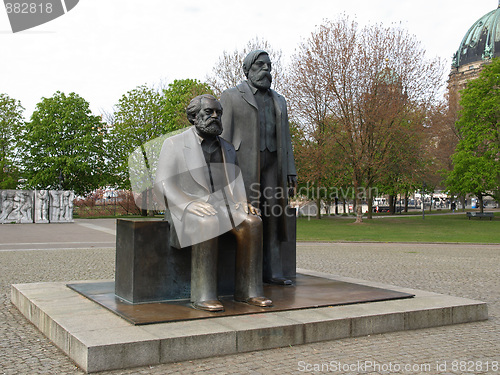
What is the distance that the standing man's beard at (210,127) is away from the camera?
5910mm

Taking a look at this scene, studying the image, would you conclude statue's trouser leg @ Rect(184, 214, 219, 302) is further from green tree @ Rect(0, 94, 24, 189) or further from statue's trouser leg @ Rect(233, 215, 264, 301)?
green tree @ Rect(0, 94, 24, 189)

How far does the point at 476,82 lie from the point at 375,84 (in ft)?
49.3

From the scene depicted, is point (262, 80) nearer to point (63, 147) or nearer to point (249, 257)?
point (249, 257)

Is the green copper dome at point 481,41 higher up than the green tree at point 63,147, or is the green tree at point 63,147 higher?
the green copper dome at point 481,41

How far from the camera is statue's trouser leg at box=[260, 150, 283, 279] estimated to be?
719 cm

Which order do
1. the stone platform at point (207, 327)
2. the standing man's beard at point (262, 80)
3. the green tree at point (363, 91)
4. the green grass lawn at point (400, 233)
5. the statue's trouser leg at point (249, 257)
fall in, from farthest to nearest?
the green tree at point (363, 91), the green grass lawn at point (400, 233), the standing man's beard at point (262, 80), the statue's trouser leg at point (249, 257), the stone platform at point (207, 327)

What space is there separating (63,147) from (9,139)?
6.90 meters

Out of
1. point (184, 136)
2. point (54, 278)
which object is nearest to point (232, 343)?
point (184, 136)

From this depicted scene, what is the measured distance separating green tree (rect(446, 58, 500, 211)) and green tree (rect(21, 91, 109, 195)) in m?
29.6

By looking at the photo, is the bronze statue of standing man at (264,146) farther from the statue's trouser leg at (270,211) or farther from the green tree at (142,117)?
the green tree at (142,117)

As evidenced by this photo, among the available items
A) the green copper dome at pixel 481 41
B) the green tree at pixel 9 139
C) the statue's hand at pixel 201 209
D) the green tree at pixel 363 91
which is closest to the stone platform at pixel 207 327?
the statue's hand at pixel 201 209

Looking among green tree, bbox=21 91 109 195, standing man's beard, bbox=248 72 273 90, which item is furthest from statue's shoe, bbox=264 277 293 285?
green tree, bbox=21 91 109 195

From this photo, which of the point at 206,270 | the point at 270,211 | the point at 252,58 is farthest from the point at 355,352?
the point at 252,58

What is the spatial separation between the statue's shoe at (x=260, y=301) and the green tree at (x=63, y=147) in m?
41.0
